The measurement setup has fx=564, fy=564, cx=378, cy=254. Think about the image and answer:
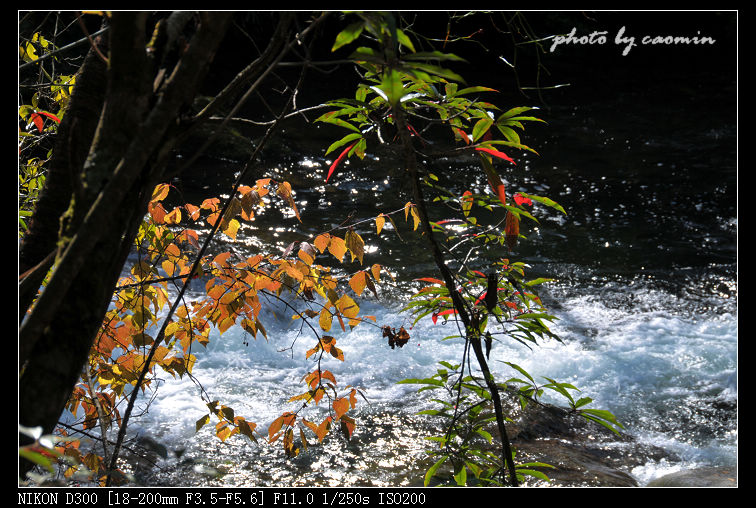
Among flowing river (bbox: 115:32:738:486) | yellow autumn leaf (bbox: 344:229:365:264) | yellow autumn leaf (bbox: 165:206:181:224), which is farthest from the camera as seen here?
flowing river (bbox: 115:32:738:486)

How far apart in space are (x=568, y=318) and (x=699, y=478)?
191cm

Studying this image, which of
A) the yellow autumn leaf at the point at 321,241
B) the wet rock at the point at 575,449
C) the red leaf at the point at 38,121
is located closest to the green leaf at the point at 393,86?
the yellow autumn leaf at the point at 321,241

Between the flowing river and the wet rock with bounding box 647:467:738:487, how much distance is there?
8 centimetres

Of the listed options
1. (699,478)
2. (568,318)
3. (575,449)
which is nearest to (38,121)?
(575,449)

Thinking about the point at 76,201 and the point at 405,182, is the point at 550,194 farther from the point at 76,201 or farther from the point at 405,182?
the point at 76,201

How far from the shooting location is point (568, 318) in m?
4.59

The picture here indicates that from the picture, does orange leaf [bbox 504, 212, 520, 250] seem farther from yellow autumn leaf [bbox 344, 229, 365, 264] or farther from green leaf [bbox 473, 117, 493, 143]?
yellow autumn leaf [bbox 344, 229, 365, 264]

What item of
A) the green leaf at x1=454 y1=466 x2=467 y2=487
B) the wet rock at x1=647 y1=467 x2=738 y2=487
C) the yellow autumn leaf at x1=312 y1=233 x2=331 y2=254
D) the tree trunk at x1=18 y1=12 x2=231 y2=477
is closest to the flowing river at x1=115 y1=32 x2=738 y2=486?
the wet rock at x1=647 y1=467 x2=738 y2=487

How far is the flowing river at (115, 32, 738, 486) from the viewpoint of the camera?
10.1ft
